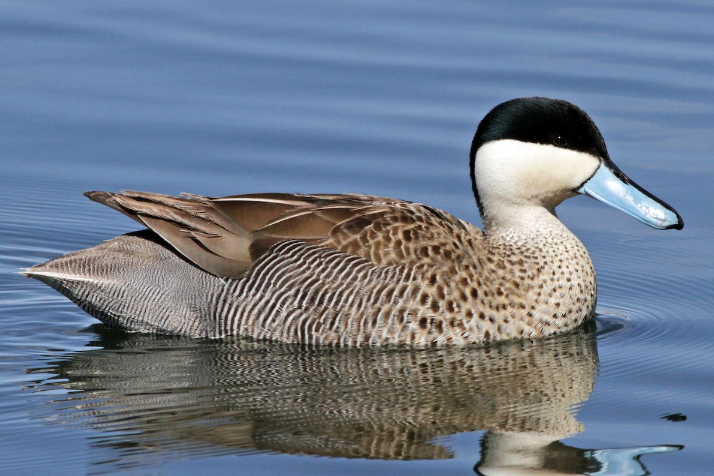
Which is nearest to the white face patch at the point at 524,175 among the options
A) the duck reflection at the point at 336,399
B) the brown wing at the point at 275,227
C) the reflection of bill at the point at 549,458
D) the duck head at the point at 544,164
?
the duck head at the point at 544,164

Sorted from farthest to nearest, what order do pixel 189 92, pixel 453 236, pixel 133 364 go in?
1. pixel 189 92
2. pixel 453 236
3. pixel 133 364

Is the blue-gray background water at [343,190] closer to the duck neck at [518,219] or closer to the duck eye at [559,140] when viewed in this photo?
the duck neck at [518,219]

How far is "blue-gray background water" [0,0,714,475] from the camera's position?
7207mm

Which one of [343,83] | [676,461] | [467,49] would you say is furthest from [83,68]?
[676,461]

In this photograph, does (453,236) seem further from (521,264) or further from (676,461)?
(676,461)

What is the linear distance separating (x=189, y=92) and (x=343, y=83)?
4.77 ft

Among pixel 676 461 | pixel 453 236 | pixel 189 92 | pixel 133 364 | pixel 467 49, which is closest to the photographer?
pixel 676 461

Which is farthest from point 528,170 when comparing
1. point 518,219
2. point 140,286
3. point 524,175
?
point 140,286

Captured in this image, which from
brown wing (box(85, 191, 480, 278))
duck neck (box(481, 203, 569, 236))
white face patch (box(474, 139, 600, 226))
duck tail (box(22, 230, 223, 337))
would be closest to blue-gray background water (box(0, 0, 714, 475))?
duck tail (box(22, 230, 223, 337))

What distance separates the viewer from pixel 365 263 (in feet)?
29.0

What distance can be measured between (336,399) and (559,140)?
2.42 m

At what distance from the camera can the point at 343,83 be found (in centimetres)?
1305

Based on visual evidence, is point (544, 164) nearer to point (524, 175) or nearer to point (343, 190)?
point (524, 175)

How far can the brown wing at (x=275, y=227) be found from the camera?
Answer: 8.89 metres
